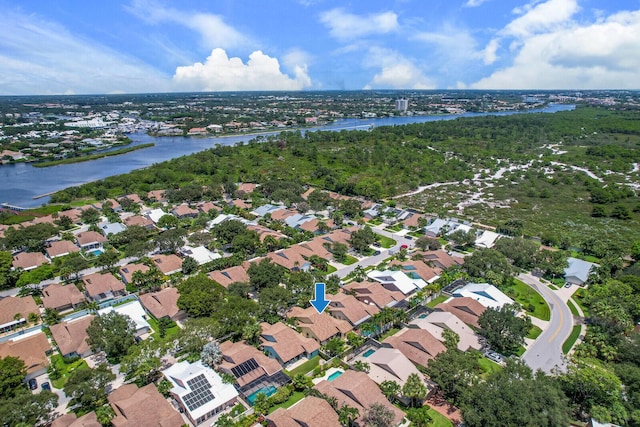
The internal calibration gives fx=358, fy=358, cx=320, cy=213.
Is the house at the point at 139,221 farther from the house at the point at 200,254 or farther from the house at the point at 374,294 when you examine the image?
the house at the point at 374,294

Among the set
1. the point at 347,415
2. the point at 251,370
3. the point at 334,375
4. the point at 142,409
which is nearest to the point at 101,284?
the point at 142,409

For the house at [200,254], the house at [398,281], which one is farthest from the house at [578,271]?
the house at [200,254]

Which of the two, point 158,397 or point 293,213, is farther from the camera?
point 293,213

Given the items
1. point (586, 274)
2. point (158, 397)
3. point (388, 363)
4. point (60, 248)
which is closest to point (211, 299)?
point (158, 397)

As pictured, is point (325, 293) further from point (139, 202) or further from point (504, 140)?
point (504, 140)

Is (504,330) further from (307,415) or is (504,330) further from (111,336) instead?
(111,336)

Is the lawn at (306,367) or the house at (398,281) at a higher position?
the house at (398,281)
